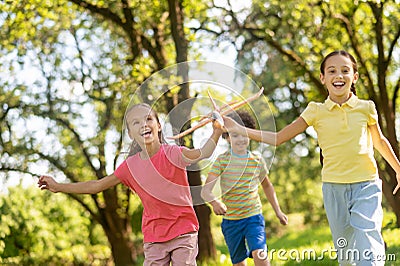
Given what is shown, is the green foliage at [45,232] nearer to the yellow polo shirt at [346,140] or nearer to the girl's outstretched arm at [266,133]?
the girl's outstretched arm at [266,133]

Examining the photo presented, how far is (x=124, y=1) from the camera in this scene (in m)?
10.6

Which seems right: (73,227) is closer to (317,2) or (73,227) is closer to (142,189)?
(317,2)

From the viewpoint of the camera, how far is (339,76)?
175 inches

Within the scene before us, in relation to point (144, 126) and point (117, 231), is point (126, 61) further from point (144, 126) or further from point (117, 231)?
point (144, 126)

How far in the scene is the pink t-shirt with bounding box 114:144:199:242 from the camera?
462 cm

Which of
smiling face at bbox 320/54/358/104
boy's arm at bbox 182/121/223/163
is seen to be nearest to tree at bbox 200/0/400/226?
smiling face at bbox 320/54/358/104

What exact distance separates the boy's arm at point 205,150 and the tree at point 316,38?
583 cm

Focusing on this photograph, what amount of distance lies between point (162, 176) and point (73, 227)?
16487mm

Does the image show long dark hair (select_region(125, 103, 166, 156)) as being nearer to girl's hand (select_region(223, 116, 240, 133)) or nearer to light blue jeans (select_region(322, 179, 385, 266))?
girl's hand (select_region(223, 116, 240, 133))

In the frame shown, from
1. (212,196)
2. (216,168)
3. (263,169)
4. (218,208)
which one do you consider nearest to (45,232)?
(263,169)

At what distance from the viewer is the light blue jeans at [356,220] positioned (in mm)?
4176

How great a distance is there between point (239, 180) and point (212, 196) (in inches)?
25.4

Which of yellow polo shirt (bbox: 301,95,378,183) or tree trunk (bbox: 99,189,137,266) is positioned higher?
yellow polo shirt (bbox: 301,95,378,183)

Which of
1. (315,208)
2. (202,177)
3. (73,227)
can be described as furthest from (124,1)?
(315,208)
